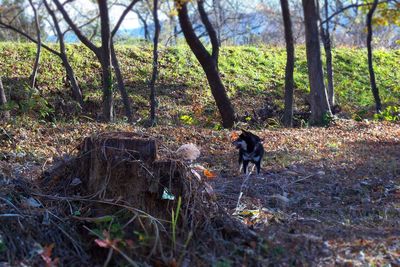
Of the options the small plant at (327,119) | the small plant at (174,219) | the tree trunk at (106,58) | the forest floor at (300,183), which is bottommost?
the small plant at (327,119)

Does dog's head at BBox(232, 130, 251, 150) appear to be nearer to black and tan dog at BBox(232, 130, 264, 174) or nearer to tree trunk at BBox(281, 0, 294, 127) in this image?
black and tan dog at BBox(232, 130, 264, 174)

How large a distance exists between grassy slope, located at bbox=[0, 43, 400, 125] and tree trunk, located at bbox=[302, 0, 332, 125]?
14.7ft

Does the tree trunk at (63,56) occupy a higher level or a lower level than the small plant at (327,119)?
higher

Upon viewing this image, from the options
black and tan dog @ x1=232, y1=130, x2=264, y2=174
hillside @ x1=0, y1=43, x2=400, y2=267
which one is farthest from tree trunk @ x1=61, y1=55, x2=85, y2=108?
black and tan dog @ x1=232, y1=130, x2=264, y2=174

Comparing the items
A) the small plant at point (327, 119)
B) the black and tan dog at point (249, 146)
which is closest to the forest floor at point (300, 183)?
the black and tan dog at point (249, 146)

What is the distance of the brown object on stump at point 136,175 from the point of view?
15.4 ft

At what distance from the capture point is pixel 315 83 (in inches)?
541

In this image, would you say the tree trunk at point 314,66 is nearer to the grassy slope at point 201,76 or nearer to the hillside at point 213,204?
the hillside at point 213,204

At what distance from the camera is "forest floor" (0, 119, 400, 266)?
4.64m

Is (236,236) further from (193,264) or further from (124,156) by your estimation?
(124,156)

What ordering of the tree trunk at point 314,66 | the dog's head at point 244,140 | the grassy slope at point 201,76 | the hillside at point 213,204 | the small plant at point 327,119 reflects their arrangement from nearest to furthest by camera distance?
1. the hillside at point 213,204
2. the dog's head at point 244,140
3. the small plant at point 327,119
4. the tree trunk at point 314,66
5. the grassy slope at point 201,76

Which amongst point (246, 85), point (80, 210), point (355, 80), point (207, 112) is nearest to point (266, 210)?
point (80, 210)

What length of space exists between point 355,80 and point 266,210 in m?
19.9

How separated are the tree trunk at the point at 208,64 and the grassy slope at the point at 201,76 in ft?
8.26
